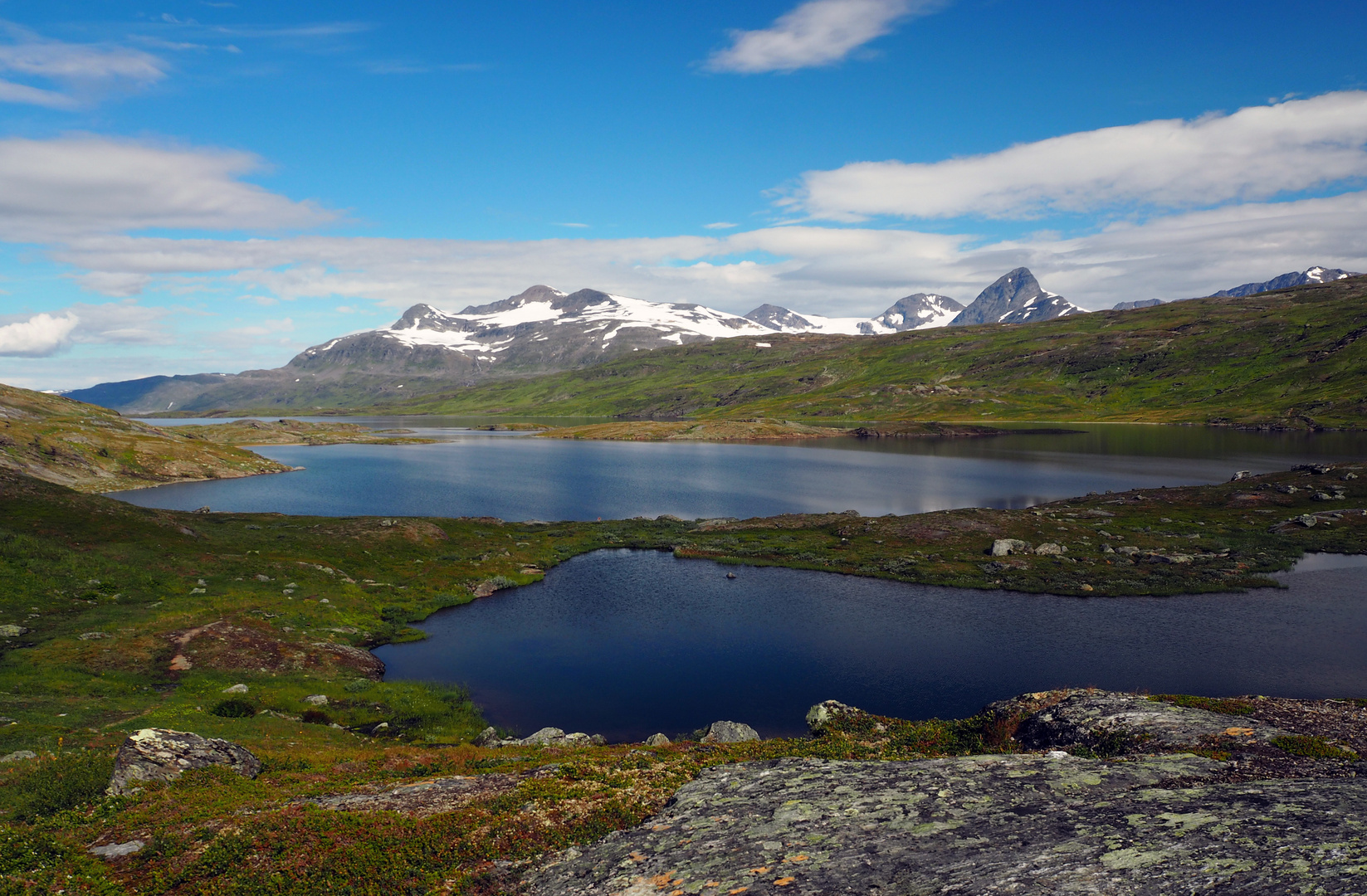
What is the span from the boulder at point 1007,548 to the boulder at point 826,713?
48.9 meters

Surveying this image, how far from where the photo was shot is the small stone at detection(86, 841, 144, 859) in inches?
655

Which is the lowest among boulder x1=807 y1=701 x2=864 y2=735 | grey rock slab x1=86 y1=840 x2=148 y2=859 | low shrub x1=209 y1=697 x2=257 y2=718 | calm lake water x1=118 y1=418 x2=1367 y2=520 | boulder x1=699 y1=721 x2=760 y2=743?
boulder x1=699 y1=721 x2=760 y2=743

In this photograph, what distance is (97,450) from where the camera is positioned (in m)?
139

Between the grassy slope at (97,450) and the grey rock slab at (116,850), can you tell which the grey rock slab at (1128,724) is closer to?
the grey rock slab at (116,850)

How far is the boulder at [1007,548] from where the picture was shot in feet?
248

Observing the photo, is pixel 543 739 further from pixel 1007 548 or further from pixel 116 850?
pixel 1007 548

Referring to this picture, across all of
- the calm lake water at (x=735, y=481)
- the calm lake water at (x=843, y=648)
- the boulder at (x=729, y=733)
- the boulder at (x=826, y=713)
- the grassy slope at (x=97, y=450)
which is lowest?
the calm lake water at (x=843, y=648)

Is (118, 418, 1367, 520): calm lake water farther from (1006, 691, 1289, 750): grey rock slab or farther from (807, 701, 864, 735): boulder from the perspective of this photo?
(1006, 691, 1289, 750): grey rock slab

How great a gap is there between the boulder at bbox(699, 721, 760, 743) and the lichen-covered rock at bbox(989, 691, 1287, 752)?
14177 millimetres

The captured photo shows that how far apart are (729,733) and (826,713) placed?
547 centimetres

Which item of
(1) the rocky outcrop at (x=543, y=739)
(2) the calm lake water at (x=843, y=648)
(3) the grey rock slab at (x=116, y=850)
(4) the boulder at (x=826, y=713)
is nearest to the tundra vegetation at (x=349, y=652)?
(3) the grey rock slab at (x=116, y=850)

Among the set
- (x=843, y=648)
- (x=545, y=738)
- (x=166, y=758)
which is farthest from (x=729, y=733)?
(x=166, y=758)

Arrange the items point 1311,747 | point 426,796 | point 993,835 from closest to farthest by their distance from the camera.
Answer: point 993,835
point 1311,747
point 426,796

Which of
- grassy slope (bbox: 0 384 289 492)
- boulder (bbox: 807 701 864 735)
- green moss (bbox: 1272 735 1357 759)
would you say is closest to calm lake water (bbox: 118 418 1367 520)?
grassy slope (bbox: 0 384 289 492)
